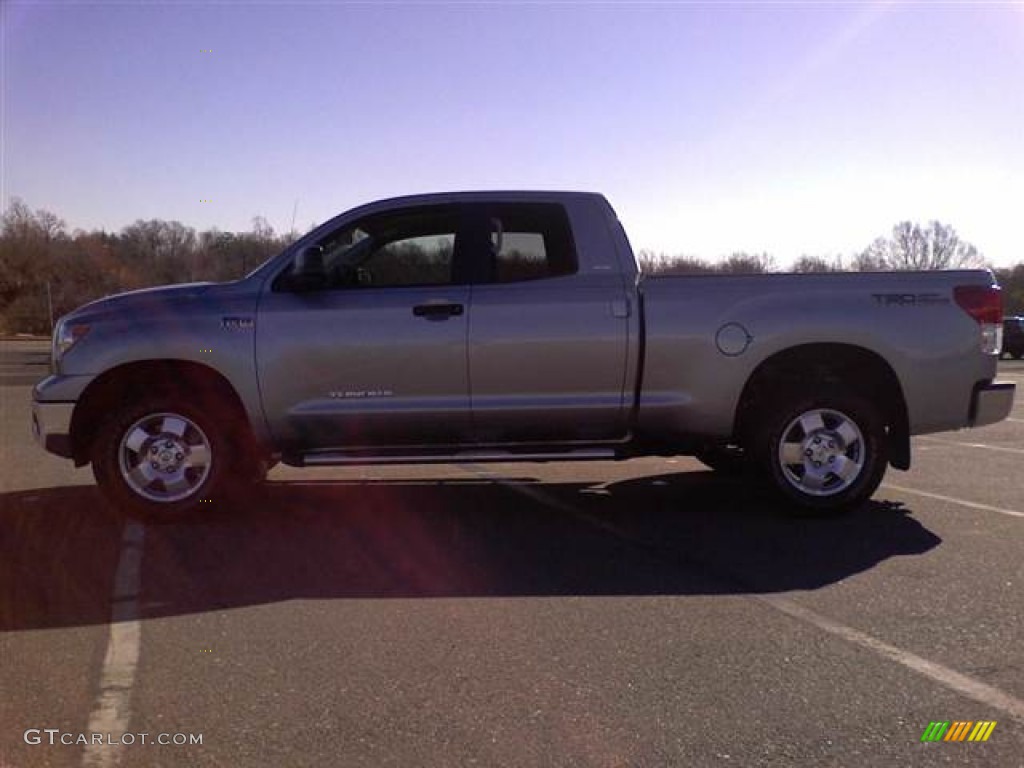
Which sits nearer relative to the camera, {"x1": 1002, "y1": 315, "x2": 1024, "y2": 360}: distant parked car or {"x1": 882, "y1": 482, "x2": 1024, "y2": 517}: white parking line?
{"x1": 882, "y1": 482, "x2": 1024, "y2": 517}: white parking line

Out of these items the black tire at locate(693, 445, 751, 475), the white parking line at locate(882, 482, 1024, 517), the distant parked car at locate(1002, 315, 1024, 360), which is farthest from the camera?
the distant parked car at locate(1002, 315, 1024, 360)

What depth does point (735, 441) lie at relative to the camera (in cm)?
688

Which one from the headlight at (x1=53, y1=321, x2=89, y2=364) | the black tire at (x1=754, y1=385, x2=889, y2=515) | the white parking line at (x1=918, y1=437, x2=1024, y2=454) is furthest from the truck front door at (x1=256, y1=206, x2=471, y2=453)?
the white parking line at (x1=918, y1=437, x2=1024, y2=454)

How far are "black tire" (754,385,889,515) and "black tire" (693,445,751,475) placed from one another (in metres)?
0.74

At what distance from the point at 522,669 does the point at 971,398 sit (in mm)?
4159

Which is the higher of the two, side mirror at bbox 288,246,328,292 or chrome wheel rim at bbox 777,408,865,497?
side mirror at bbox 288,246,328,292

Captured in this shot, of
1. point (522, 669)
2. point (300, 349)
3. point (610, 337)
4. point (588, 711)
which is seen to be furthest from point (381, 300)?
point (588, 711)

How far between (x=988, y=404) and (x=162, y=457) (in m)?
5.57

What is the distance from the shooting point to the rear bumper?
665 centimetres

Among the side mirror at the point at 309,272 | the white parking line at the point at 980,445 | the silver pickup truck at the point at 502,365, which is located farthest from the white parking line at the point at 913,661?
the white parking line at the point at 980,445

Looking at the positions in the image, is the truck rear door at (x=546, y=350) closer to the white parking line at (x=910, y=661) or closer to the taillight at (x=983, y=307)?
the white parking line at (x=910, y=661)

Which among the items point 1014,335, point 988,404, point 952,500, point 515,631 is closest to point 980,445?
point 952,500

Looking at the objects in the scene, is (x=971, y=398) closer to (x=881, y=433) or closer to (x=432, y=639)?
(x=881, y=433)

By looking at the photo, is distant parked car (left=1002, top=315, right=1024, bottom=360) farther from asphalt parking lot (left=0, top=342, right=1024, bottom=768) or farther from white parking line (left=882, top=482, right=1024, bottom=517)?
asphalt parking lot (left=0, top=342, right=1024, bottom=768)
